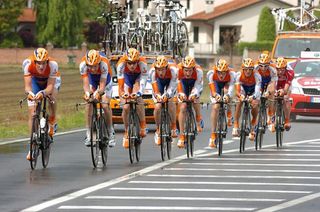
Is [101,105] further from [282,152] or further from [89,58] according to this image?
[282,152]

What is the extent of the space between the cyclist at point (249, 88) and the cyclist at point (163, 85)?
93.8 inches

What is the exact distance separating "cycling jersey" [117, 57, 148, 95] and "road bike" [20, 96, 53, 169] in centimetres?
160

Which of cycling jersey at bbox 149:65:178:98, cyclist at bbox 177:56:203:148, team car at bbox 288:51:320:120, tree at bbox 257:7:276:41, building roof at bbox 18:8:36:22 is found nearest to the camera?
cycling jersey at bbox 149:65:178:98

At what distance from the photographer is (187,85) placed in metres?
21.2

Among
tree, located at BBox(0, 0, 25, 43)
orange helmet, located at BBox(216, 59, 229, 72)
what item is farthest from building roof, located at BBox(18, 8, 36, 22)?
orange helmet, located at BBox(216, 59, 229, 72)

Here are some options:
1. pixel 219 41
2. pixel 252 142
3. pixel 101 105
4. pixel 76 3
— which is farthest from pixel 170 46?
pixel 219 41

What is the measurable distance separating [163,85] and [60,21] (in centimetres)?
7289

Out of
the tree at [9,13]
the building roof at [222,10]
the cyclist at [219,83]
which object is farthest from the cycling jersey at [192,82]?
the building roof at [222,10]

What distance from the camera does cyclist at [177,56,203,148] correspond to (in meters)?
20.9

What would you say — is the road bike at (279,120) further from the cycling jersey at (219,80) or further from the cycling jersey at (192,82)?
the cycling jersey at (192,82)

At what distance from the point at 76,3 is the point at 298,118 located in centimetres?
6001

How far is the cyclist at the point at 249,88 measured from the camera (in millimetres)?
22953

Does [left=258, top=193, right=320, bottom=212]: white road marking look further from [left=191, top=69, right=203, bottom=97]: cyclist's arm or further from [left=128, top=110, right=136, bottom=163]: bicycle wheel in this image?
[left=191, top=69, right=203, bottom=97]: cyclist's arm

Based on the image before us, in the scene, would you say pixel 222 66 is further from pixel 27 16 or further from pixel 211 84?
pixel 27 16
